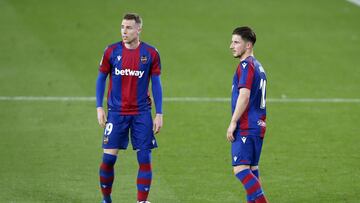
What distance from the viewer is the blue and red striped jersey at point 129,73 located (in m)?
10.5

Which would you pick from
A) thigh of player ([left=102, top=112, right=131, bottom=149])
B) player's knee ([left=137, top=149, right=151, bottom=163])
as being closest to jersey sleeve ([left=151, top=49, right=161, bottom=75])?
thigh of player ([left=102, top=112, right=131, bottom=149])

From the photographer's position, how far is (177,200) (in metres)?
11.1

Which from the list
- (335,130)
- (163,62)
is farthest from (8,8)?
(335,130)

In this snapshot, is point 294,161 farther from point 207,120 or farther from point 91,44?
point 91,44

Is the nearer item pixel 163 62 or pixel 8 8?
pixel 163 62

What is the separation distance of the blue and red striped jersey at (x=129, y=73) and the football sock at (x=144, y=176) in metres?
0.52

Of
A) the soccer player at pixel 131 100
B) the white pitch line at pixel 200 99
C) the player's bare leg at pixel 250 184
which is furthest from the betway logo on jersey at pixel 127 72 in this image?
the white pitch line at pixel 200 99

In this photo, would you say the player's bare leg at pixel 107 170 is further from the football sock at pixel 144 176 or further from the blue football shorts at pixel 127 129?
the football sock at pixel 144 176

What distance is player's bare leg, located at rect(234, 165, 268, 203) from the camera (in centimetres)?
981

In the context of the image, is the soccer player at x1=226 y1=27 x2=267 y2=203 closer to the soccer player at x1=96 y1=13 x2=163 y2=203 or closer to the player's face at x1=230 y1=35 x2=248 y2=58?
the player's face at x1=230 y1=35 x2=248 y2=58

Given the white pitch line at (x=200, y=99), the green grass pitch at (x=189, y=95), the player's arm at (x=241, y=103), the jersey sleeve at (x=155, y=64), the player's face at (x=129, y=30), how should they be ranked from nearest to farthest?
the player's arm at (x=241, y=103) → the player's face at (x=129, y=30) → the jersey sleeve at (x=155, y=64) → the green grass pitch at (x=189, y=95) → the white pitch line at (x=200, y=99)

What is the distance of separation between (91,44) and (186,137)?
6.89 metres

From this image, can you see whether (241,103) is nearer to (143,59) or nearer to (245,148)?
(245,148)

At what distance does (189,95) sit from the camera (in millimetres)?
17406
